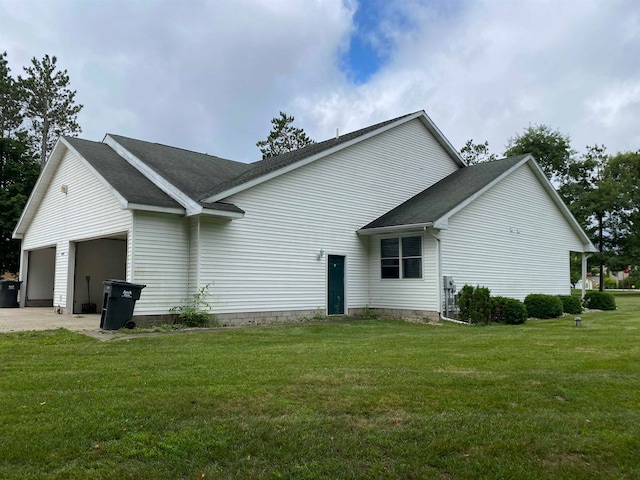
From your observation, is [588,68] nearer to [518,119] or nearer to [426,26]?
[426,26]

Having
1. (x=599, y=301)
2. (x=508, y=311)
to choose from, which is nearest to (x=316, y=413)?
(x=508, y=311)

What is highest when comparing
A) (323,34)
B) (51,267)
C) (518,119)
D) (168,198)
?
(518,119)

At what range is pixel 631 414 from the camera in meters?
4.50

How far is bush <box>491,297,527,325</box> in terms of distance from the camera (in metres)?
14.0

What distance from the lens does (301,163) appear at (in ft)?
46.9

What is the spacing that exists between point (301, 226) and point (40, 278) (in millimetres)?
13237

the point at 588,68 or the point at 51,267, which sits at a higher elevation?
the point at 588,68

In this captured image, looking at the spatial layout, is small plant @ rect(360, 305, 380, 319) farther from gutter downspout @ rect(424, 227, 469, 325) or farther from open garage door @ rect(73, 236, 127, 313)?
open garage door @ rect(73, 236, 127, 313)

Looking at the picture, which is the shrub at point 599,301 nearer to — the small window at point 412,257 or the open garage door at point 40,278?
the small window at point 412,257

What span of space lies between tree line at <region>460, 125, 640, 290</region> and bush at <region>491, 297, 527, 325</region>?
3114cm

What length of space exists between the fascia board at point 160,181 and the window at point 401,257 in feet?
22.0

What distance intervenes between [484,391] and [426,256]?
9.45m

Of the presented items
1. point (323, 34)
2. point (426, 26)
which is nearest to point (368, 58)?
point (323, 34)

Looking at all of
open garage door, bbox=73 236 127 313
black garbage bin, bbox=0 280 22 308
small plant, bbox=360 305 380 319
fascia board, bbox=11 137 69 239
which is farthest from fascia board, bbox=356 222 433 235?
black garbage bin, bbox=0 280 22 308
